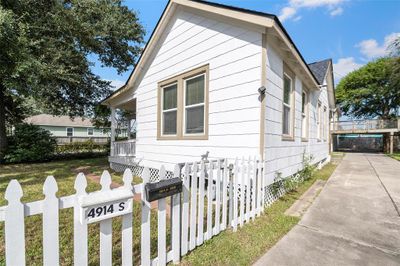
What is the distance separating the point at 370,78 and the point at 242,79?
38768mm

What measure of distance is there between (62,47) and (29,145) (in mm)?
6840

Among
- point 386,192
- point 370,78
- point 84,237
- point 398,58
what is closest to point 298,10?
point 386,192

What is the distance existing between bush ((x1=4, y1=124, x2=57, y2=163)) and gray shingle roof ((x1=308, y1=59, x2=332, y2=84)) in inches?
616

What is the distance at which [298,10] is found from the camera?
13.1 m

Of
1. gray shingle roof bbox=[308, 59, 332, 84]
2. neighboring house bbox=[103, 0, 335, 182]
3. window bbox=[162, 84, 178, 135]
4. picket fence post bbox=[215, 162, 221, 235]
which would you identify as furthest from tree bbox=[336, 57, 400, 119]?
picket fence post bbox=[215, 162, 221, 235]

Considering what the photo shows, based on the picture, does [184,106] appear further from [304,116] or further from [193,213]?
[304,116]

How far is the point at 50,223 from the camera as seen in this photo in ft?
5.69

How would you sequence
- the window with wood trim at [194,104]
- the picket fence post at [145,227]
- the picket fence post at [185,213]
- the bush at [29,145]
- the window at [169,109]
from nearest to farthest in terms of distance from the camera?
the picket fence post at [145,227]
the picket fence post at [185,213]
the window with wood trim at [194,104]
the window at [169,109]
the bush at [29,145]

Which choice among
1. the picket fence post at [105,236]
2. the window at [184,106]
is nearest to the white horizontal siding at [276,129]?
the window at [184,106]

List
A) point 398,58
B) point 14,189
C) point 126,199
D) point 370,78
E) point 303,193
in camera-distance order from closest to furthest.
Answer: point 14,189 → point 126,199 → point 303,193 → point 398,58 → point 370,78

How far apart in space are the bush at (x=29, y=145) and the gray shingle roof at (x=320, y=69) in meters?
15.7

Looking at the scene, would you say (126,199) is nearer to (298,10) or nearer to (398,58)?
(298,10)

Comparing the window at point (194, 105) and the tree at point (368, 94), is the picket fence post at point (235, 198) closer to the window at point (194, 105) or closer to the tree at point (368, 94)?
the window at point (194, 105)

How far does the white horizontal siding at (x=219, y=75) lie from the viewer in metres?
4.63
